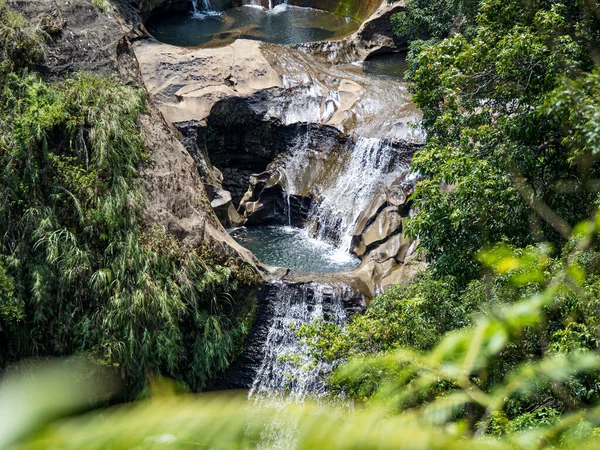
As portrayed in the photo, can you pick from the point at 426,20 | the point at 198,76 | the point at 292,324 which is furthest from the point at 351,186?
the point at 426,20

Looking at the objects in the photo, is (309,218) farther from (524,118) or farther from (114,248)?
(524,118)

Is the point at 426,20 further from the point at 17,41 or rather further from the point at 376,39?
the point at 17,41

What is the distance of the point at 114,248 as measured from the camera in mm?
9750

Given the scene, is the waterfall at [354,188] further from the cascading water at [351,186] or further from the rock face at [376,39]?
the rock face at [376,39]

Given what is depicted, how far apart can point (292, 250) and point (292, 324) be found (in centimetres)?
440

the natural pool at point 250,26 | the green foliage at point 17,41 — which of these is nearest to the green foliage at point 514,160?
the green foliage at point 17,41

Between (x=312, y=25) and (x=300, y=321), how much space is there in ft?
59.4

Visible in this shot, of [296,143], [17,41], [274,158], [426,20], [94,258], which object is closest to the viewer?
[94,258]

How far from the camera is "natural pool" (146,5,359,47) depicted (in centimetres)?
2388

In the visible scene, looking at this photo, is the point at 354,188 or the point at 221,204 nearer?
the point at 221,204

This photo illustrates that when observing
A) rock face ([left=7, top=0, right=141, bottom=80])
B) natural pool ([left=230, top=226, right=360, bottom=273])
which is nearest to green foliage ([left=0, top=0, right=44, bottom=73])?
rock face ([left=7, top=0, right=141, bottom=80])

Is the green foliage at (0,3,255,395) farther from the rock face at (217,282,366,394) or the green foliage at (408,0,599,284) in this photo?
the green foliage at (408,0,599,284)

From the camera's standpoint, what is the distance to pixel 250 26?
2555 centimetres

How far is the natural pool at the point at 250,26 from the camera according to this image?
23.9 meters
